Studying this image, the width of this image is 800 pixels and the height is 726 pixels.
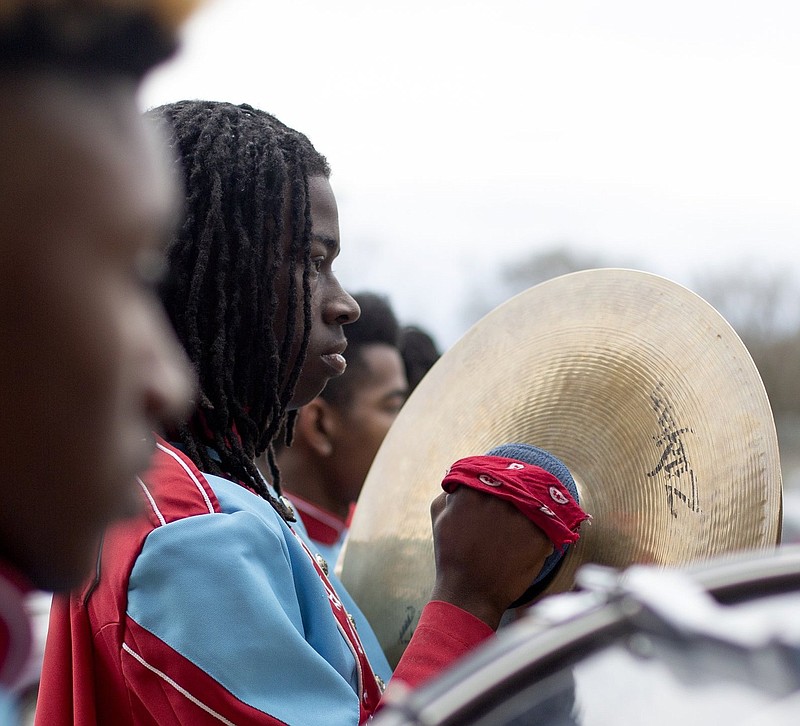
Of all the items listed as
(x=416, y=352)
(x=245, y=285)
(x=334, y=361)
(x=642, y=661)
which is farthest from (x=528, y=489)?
(x=416, y=352)

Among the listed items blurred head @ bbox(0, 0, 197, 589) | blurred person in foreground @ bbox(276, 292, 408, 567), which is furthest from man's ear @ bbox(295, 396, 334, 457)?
blurred head @ bbox(0, 0, 197, 589)

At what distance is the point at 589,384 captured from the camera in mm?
1924

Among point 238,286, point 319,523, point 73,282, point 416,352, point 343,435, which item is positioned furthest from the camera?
point 416,352

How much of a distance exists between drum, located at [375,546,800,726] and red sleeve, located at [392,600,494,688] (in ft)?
1.81

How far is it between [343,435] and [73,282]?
11.2ft

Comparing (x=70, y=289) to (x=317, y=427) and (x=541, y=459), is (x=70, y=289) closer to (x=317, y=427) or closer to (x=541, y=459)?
(x=541, y=459)

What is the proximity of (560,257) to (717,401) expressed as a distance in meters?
30.9

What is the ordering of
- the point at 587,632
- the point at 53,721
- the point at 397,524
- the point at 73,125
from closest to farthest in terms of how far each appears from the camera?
the point at 73,125
the point at 587,632
the point at 53,721
the point at 397,524

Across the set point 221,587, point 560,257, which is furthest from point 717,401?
point 560,257

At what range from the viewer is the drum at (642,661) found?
0.84m

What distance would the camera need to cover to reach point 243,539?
1.40 m

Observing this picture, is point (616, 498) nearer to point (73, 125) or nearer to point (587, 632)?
point (587, 632)

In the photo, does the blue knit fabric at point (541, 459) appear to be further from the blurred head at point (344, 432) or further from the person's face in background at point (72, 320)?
the blurred head at point (344, 432)

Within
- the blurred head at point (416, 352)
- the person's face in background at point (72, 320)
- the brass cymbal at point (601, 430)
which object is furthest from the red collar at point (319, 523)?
the person's face in background at point (72, 320)
